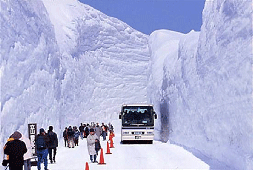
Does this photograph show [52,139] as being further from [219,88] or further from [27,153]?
[219,88]

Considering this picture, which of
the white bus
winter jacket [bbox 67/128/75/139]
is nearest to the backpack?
winter jacket [bbox 67/128/75/139]

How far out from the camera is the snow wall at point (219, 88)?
10883 millimetres

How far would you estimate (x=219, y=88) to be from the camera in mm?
13930

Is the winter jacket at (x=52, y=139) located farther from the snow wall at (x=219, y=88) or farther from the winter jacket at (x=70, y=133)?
the winter jacket at (x=70, y=133)

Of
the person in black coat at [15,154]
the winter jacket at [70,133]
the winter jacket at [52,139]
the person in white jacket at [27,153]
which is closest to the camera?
the person in black coat at [15,154]

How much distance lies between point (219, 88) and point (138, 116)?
12.2 meters

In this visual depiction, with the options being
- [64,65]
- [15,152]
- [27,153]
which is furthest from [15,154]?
[64,65]

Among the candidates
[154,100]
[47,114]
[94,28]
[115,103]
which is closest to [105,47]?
[94,28]

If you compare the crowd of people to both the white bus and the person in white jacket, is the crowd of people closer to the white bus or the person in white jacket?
the person in white jacket

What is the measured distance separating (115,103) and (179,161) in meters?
44.6

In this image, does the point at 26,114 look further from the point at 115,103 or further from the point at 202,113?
the point at 115,103

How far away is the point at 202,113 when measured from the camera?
1759 centimetres

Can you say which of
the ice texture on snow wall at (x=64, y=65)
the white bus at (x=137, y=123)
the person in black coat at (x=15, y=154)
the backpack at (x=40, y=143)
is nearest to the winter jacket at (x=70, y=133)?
the ice texture on snow wall at (x=64, y=65)

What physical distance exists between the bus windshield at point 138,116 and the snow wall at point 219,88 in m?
1.85
